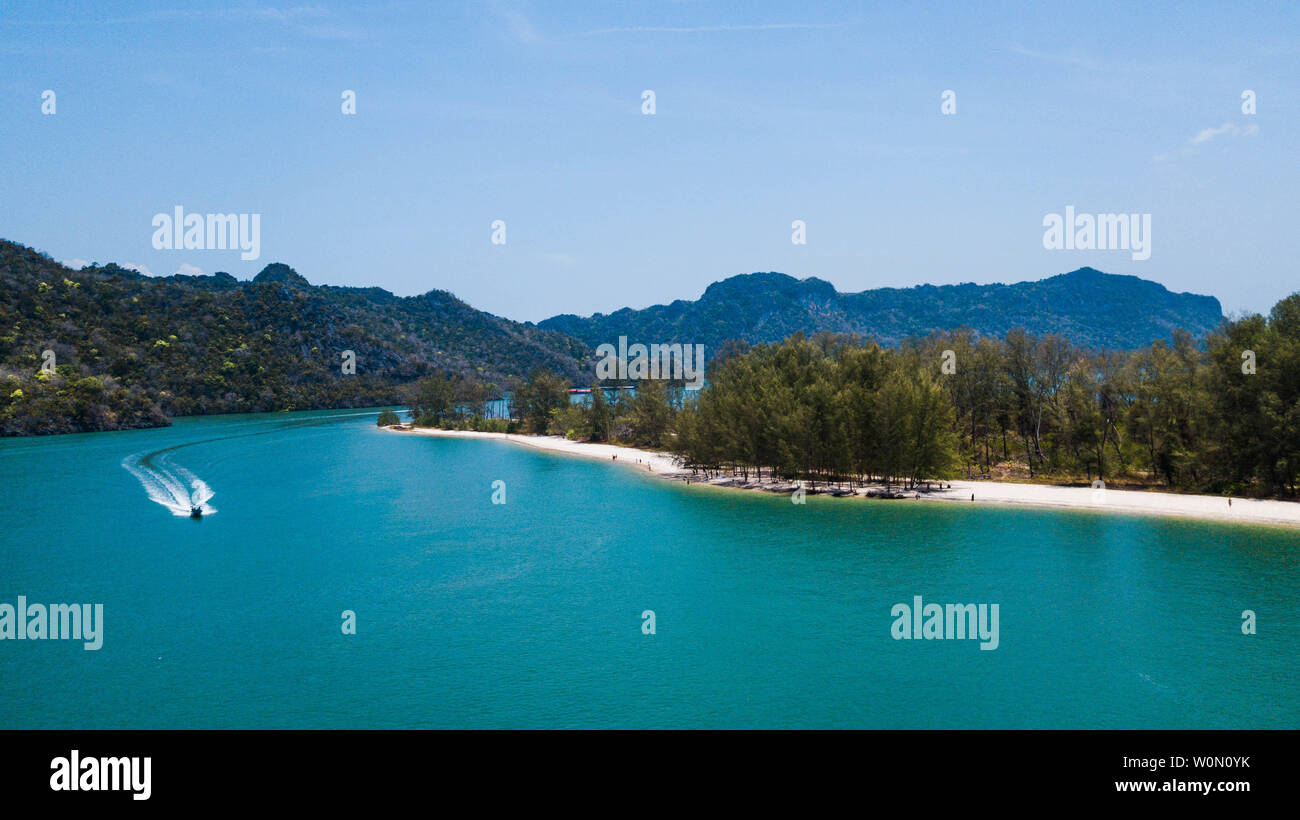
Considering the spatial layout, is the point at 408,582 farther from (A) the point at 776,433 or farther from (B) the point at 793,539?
(A) the point at 776,433

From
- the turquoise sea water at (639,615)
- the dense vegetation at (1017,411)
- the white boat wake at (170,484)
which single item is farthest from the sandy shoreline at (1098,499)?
the white boat wake at (170,484)

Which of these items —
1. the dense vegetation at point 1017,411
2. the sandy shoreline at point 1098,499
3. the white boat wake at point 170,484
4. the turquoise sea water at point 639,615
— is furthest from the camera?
the white boat wake at point 170,484

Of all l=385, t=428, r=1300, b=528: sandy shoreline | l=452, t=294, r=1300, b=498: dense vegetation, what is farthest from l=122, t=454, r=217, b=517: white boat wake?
l=452, t=294, r=1300, b=498: dense vegetation

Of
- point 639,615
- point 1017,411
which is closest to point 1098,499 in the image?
point 1017,411

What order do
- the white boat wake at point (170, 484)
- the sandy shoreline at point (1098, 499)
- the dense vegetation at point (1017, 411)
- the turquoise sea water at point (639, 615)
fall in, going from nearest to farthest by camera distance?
the turquoise sea water at point (639, 615)
the sandy shoreline at point (1098, 499)
the dense vegetation at point (1017, 411)
the white boat wake at point (170, 484)

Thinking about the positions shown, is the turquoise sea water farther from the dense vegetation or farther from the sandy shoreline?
the dense vegetation

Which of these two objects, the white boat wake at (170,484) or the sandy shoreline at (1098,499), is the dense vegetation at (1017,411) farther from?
the white boat wake at (170,484)

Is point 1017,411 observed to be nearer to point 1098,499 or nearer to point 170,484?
point 1098,499
